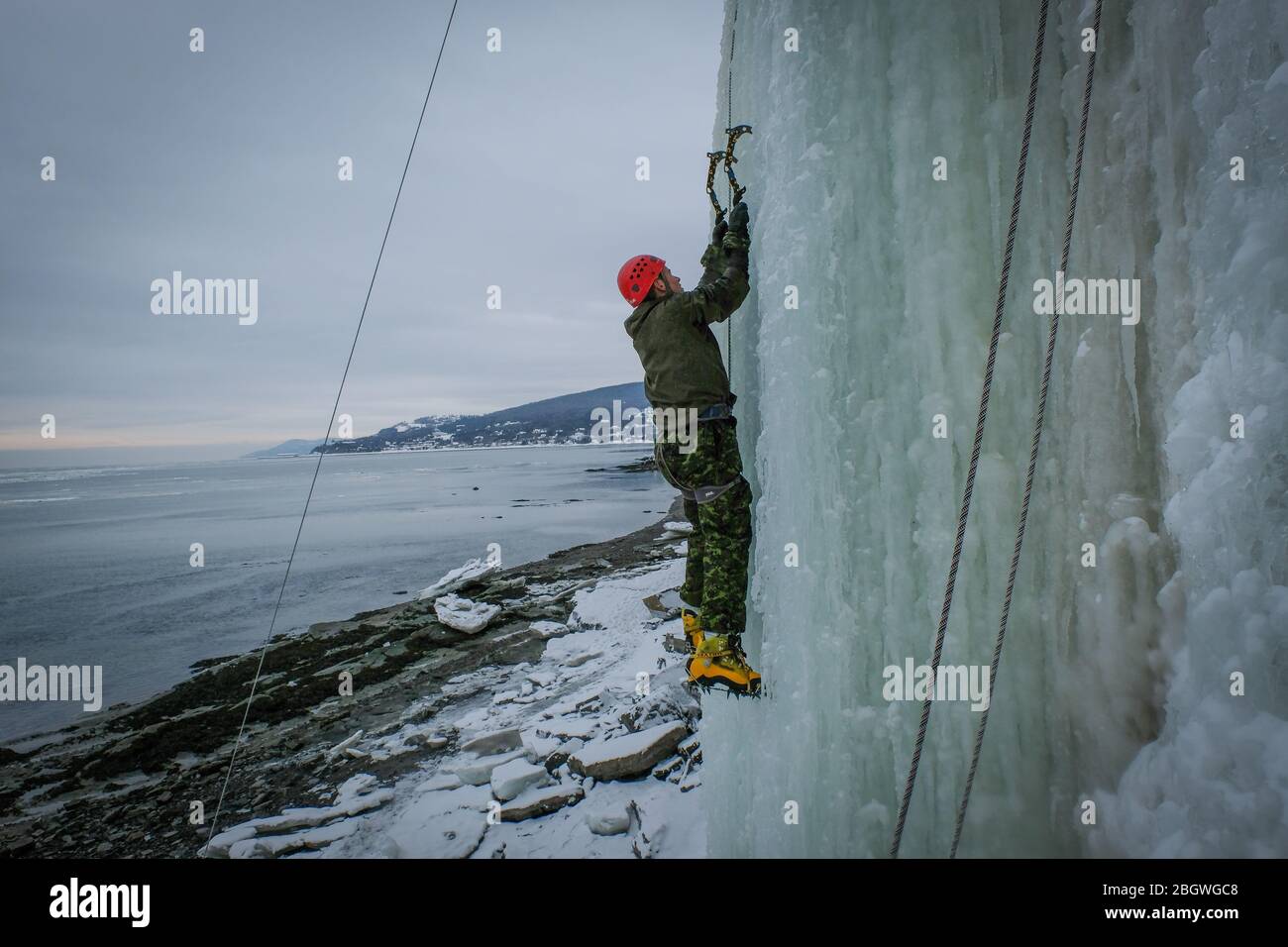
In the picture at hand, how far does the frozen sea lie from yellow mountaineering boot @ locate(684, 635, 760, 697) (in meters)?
10.2

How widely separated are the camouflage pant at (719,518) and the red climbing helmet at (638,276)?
2.46ft

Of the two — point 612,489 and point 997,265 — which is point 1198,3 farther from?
point 612,489

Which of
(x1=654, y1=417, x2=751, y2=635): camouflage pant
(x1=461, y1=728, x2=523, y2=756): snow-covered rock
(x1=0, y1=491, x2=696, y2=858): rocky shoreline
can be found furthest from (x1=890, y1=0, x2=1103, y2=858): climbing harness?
(x1=461, y1=728, x2=523, y2=756): snow-covered rock

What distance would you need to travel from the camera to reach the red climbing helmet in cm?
294

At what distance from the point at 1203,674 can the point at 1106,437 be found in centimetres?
83

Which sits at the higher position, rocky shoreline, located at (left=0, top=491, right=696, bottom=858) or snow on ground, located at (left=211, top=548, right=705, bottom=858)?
snow on ground, located at (left=211, top=548, right=705, bottom=858)

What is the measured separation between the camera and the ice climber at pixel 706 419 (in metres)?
2.85

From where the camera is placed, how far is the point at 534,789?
4.43m

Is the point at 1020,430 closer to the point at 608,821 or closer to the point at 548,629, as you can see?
the point at 608,821

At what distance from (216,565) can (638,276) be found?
21.8 meters

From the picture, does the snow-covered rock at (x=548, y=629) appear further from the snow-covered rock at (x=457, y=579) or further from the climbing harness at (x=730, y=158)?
the climbing harness at (x=730, y=158)

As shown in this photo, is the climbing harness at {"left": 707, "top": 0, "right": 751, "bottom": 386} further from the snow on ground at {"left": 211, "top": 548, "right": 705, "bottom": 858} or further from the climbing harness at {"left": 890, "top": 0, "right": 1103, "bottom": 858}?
the snow on ground at {"left": 211, "top": 548, "right": 705, "bottom": 858}
